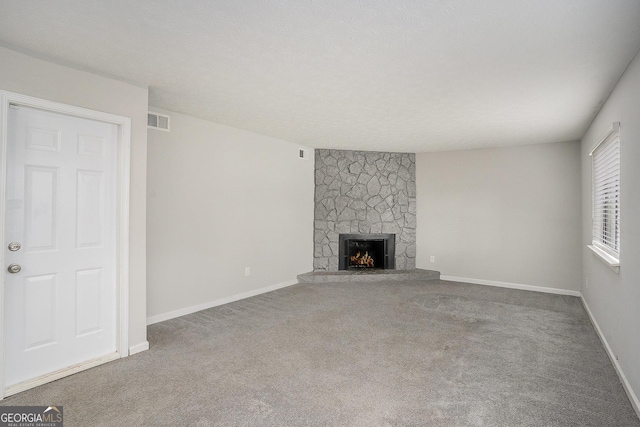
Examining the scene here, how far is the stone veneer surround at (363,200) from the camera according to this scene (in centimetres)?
664

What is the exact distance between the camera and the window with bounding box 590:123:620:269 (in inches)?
127

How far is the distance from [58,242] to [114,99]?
1266 millimetres

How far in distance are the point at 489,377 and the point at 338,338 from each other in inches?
54.9

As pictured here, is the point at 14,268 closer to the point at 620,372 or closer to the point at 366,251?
the point at 620,372

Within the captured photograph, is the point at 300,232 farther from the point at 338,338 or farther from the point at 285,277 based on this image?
the point at 338,338

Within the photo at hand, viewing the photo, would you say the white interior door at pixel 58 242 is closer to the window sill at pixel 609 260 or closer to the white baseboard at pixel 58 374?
the white baseboard at pixel 58 374

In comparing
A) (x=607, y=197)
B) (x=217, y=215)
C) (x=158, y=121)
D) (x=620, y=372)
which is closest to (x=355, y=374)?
(x=620, y=372)

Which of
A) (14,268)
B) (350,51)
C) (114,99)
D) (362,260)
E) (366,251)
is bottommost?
(362,260)

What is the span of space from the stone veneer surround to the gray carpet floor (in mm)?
2365

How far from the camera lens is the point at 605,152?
3.73m

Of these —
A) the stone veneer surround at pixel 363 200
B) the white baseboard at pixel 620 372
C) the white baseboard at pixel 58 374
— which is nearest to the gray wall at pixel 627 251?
the white baseboard at pixel 620 372

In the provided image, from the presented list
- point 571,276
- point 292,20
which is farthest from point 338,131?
point 571,276

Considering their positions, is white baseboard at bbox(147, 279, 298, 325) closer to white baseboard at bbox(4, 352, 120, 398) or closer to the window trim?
white baseboard at bbox(4, 352, 120, 398)

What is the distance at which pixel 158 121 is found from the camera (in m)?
4.03
